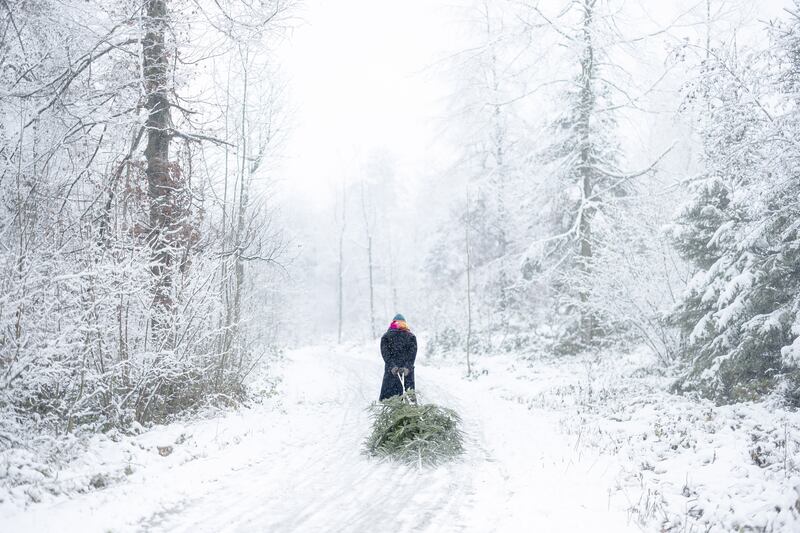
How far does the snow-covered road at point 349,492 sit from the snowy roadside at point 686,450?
424 mm

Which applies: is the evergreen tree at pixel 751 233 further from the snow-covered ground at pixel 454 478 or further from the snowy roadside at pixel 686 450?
the snow-covered ground at pixel 454 478

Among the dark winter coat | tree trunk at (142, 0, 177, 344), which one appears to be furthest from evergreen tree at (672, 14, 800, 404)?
tree trunk at (142, 0, 177, 344)

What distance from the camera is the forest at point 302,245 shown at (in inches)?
218

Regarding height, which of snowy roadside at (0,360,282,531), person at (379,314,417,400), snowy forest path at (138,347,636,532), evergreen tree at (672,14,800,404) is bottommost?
snowy forest path at (138,347,636,532)

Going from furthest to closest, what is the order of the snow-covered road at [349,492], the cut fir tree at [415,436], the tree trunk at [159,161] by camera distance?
the tree trunk at [159,161], the cut fir tree at [415,436], the snow-covered road at [349,492]

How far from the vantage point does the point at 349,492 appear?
18.0 feet

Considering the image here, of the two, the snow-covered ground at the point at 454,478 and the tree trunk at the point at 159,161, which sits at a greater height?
the tree trunk at the point at 159,161

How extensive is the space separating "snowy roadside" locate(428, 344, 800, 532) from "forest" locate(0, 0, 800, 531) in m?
0.05

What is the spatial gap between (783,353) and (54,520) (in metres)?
9.12

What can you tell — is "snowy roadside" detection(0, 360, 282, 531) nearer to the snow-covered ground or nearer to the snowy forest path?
the snow-covered ground

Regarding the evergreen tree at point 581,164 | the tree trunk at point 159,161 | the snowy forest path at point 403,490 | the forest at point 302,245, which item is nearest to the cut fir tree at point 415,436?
the snowy forest path at point 403,490

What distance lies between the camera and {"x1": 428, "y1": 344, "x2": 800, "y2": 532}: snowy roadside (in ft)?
14.9

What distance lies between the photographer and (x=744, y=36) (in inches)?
511

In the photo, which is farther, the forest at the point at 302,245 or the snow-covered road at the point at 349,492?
the forest at the point at 302,245
